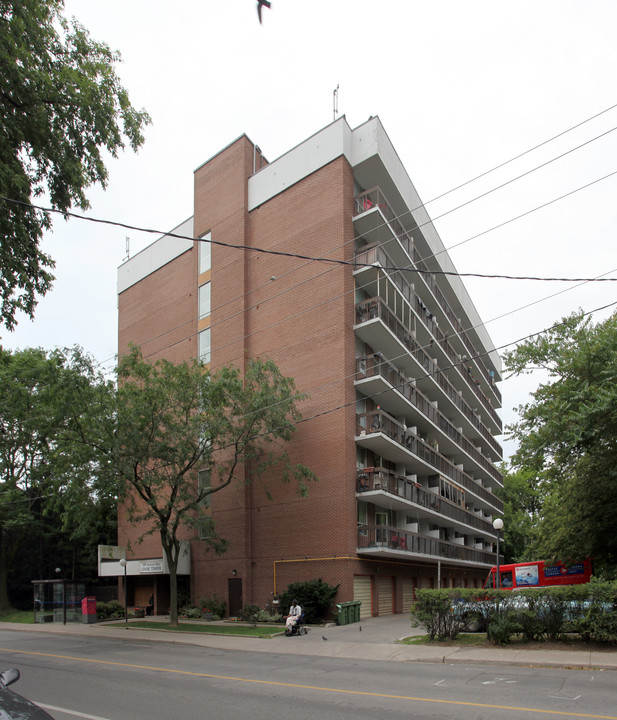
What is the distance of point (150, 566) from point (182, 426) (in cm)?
1023

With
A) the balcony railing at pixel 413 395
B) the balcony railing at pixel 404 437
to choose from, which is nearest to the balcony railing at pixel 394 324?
the balcony railing at pixel 413 395

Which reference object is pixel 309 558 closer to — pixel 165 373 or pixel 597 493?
pixel 165 373

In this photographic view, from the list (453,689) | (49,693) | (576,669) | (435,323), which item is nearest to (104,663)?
(49,693)

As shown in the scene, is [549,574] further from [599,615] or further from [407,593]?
[599,615]

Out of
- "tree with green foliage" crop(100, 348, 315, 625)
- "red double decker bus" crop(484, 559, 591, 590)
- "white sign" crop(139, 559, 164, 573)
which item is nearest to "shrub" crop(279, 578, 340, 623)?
"tree with green foliage" crop(100, 348, 315, 625)

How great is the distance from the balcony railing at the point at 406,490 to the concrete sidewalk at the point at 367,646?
5.70m

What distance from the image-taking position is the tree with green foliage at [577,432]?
1694 centimetres

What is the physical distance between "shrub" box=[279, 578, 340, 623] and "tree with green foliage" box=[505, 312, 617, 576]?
9.11 metres

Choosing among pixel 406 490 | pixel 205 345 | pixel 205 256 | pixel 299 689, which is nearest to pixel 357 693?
pixel 299 689

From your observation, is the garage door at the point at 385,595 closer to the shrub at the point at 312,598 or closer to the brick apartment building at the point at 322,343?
the brick apartment building at the point at 322,343

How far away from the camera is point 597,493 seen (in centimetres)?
2075

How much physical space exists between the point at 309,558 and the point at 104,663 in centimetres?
1343

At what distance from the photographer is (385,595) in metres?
31.1

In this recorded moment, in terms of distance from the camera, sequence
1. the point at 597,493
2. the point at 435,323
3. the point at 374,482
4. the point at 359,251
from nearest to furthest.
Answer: the point at 597,493 → the point at 374,482 → the point at 359,251 → the point at 435,323
